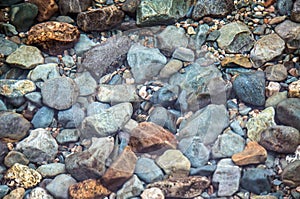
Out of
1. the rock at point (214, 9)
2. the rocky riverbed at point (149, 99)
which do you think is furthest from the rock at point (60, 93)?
the rock at point (214, 9)

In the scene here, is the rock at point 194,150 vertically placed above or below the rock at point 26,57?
below

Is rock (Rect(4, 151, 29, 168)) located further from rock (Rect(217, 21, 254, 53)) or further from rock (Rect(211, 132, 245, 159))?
rock (Rect(217, 21, 254, 53))

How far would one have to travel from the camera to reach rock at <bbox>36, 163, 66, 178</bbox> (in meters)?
1.14

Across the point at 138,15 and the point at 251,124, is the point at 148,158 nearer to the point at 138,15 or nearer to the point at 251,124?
the point at 251,124

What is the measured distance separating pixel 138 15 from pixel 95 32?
0.14 metres

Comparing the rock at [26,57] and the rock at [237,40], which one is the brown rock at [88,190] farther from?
the rock at [237,40]

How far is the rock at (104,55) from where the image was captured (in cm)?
133

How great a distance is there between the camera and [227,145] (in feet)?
3.81

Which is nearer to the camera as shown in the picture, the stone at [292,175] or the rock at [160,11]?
the stone at [292,175]

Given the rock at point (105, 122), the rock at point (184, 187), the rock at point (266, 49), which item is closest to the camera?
the rock at point (184, 187)

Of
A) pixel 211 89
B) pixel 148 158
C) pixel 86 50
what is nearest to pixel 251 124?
pixel 211 89

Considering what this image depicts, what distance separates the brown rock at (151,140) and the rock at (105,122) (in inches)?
2.0

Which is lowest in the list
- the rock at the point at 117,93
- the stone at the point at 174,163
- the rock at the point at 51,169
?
the rock at the point at 51,169

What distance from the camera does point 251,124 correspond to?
1.20 metres
